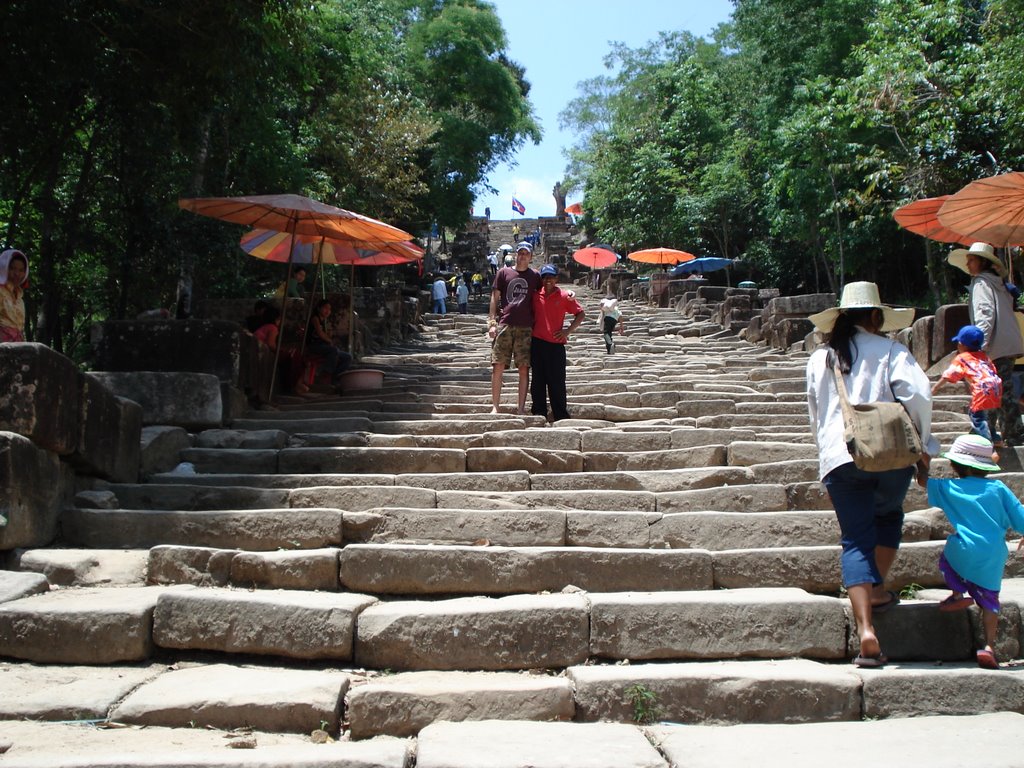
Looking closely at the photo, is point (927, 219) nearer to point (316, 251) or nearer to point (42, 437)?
point (42, 437)

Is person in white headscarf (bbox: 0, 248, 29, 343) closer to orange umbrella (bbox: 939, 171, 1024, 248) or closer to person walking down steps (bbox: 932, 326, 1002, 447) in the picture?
person walking down steps (bbox: 932, 326, 1002, 447)

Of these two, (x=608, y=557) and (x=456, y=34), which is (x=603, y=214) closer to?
(x=456, y=34)

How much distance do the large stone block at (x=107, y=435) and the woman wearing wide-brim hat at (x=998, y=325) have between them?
555cm

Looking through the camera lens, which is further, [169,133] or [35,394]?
[169,133]

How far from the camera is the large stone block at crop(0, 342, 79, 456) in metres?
5.19

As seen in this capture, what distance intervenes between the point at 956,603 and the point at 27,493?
451cm

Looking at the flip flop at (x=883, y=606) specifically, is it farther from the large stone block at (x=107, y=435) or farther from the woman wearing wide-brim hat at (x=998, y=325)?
the large stone block at (x=107, y=435)

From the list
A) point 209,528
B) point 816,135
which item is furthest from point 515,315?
point 816,135

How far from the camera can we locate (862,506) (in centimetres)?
425

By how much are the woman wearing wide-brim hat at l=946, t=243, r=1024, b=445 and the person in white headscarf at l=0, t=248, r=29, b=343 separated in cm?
646

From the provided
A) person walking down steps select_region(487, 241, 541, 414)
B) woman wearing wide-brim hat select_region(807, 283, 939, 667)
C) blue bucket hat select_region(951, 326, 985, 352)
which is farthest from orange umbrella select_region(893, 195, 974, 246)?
woman wearing wide-brim hat select_region(807, 283, 939, 667)

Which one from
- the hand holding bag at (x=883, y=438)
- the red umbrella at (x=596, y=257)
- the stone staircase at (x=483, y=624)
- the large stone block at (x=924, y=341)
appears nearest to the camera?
the stone staircase at (x=483, y=624)

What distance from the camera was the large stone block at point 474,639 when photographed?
14.0ft

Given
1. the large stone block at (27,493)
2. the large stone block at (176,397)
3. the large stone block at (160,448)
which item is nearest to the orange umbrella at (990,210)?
the large stone block at (176,397)
